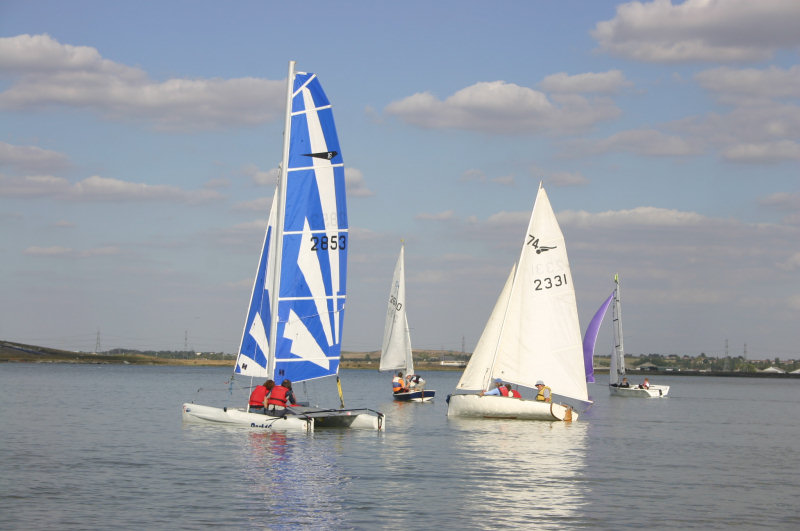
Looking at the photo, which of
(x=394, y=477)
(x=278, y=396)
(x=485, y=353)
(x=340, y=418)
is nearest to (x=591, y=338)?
(x=485, y=353)

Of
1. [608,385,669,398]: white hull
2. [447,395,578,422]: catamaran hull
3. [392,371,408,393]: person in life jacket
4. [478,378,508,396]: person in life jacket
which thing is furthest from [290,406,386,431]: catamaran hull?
[608,385,669,398]: white hull

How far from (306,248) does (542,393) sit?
49.1 feet

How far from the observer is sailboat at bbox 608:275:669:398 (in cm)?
8488

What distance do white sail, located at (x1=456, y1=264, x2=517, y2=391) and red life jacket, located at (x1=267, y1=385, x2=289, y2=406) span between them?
15.2 meters

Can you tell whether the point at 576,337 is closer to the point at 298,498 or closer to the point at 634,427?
Result: the point at 634,427

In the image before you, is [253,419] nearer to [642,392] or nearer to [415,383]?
[415,383]

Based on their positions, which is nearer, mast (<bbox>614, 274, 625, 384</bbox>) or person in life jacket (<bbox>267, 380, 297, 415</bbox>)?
person in life jacket (<bbox>267, 380, 297, 415</bbox>)

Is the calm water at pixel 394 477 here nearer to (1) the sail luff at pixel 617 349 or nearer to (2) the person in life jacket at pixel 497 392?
(2) the person in life jacket at pixel 497 392

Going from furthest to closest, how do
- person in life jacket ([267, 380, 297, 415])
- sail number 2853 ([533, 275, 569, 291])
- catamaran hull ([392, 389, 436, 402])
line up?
catamaran hull ([392, 389, 436, 402]) → sail number 2853 ([533, 275, 569, 291]) → person in life jacket ([267, 380, 297, 415])

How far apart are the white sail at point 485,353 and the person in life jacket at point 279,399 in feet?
49.2

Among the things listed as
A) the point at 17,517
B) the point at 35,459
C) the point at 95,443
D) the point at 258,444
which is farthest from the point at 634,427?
Answer: the point at 17,517

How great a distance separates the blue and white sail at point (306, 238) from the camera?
109 feet

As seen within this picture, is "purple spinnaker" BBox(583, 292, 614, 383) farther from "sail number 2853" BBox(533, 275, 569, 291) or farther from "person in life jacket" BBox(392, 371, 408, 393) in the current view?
"sail number 2853" BBox(533, 275, 569, 291)

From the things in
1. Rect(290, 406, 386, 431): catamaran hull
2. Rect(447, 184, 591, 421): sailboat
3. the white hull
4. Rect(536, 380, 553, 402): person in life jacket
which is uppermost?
Rect(447, 184, 591, 421): sailboat
